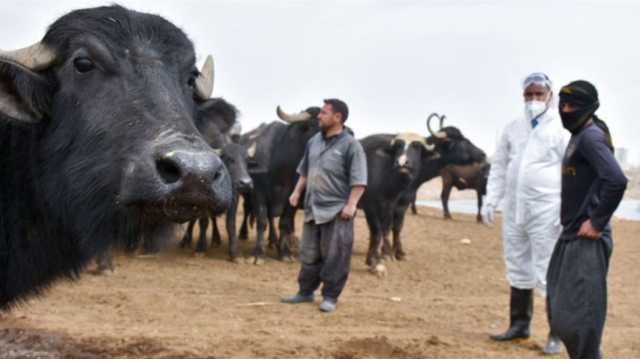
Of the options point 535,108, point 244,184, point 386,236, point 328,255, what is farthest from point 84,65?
point 386,236

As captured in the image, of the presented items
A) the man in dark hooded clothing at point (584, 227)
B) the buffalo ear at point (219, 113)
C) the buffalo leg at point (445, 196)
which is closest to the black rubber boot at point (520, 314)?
the man in dark hooded clothing at point (584, 227)

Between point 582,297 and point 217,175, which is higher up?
point 217,175

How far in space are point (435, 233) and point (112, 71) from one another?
12.3 metres

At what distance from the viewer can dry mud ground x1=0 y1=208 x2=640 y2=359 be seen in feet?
16.3

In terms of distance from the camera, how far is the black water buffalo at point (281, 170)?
9.98m

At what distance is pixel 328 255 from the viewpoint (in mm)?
6445

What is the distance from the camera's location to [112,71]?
8.82 ft

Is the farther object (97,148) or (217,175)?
(97,148)

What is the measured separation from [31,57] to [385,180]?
736 cm

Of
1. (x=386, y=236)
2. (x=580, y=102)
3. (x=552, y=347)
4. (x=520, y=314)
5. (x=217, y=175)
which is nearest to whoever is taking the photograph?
(x=217, y=175)

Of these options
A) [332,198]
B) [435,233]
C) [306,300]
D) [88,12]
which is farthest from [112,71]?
[435,233]

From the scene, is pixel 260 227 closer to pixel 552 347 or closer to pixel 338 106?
pixel 338 106

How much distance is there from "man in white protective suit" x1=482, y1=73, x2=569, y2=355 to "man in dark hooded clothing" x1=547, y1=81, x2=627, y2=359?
873 millimetres

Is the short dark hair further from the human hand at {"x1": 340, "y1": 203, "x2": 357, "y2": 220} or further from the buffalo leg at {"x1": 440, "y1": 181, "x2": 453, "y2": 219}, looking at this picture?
the buffalo leg at {"x1": 440, "y1": 181, "x2": 453, "y2": 219}
